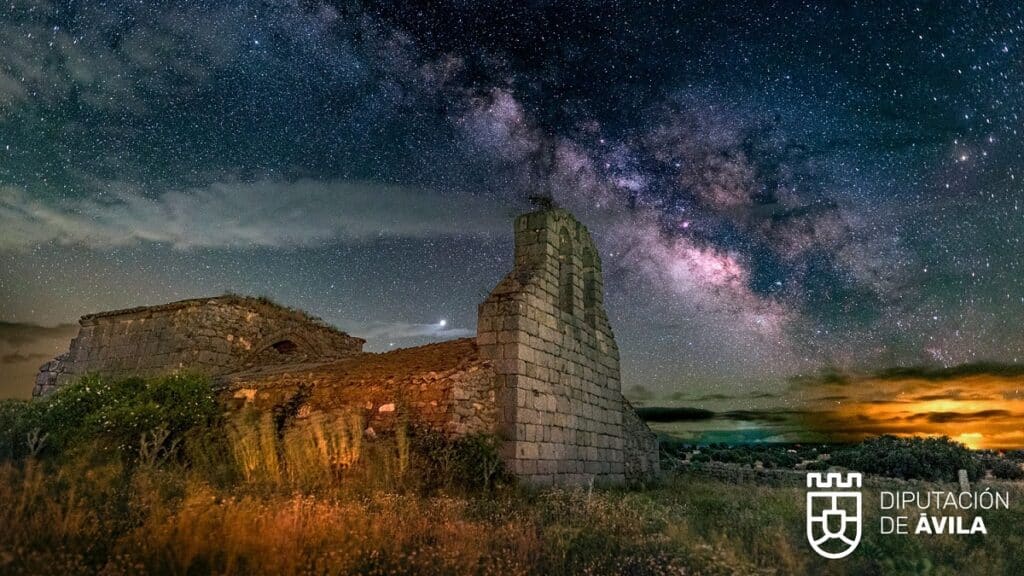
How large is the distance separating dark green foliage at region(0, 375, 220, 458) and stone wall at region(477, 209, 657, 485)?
615cm

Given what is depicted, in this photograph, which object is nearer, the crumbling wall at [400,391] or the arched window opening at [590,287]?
the crumbling wall at [400,391]

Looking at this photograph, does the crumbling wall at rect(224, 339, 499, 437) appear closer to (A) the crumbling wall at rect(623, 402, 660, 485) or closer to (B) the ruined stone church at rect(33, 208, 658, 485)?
(B) the ruined stone church at rect(33, 208, 658, 485)

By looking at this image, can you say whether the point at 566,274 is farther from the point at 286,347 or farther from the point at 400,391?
the point at 286,347

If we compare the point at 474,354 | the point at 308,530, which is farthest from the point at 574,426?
the point at 308,530

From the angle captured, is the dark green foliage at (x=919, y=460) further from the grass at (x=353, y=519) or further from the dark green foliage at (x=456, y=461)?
the dark green foliage at (x=456, y=461)

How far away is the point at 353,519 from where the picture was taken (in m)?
6.53

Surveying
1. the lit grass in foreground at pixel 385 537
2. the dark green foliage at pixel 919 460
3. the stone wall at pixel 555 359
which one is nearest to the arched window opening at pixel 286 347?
the stone wall at pixel 555 359

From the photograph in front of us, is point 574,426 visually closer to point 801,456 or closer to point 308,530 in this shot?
point 308,530

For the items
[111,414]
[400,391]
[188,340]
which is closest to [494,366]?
[400,391]

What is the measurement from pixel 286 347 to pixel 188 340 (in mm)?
3497

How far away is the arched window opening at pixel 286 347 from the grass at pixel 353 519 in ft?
25.1

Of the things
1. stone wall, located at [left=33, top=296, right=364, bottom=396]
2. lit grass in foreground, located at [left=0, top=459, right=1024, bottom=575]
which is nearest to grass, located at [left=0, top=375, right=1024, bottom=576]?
lit grass in foreground, located at [left=0, top=459, right=1024, bottom=575]

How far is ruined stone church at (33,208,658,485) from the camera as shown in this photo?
11.4m

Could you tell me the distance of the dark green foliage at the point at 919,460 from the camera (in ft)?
74.5
